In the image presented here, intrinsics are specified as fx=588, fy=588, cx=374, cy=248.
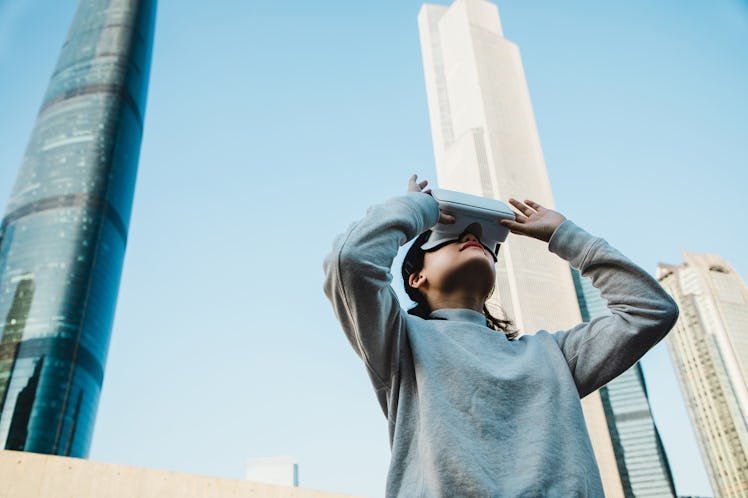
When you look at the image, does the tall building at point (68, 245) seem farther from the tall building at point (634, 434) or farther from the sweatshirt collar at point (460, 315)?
the sweatshirt collar at point (460, 315)

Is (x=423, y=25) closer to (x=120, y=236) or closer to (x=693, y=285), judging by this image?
(x=120, y=236)

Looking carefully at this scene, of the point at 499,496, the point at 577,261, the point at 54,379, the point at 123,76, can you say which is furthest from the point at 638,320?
the point at 123,76

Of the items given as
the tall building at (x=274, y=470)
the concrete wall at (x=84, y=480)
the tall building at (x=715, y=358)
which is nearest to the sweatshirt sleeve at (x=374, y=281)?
the concrete wall at (x=84, y=480)

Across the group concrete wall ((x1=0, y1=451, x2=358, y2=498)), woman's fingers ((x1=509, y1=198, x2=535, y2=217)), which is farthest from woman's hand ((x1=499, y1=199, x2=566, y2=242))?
concrete wall ((x1=0, y1=451, x2=358, y2=498))

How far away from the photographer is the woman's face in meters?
1.43

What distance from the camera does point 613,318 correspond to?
1.37 m

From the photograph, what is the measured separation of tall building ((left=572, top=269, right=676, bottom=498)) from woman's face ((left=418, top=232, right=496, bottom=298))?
58693 millimetres

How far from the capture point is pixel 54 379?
45625mm

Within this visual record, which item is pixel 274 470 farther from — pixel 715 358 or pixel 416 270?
pixel 416 270

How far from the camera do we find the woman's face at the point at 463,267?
1.43 metres

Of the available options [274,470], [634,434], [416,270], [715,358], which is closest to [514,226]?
[416,270]

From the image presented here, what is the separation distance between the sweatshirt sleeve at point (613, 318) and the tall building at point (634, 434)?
2309 inches

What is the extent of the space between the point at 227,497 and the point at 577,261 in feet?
34.3

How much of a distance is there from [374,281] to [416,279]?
15.1 inches
